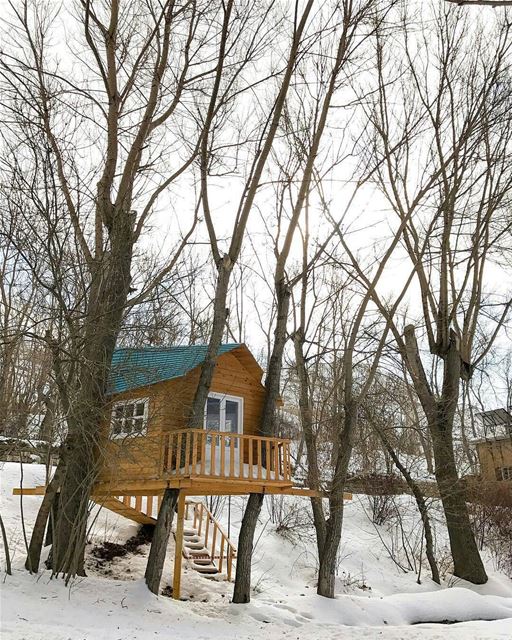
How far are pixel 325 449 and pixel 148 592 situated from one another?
11316 mm

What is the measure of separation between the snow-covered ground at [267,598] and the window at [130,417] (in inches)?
93.9

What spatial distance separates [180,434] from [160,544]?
182 cm

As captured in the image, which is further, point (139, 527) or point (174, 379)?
point (139, 527)

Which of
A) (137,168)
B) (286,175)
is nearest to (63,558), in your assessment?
(137,168)

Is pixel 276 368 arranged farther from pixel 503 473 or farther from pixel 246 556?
pixel 503 473

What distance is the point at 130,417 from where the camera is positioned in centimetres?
923

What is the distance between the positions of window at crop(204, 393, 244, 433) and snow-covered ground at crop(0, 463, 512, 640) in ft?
9.94

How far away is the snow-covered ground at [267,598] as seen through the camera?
7398mm

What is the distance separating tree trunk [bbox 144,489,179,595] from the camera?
895cm

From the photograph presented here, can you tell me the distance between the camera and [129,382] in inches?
362

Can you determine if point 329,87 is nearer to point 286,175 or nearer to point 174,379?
point 286,175

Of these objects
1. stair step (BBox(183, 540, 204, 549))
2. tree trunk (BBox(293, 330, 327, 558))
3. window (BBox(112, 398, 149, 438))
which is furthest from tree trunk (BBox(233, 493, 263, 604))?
stair step (BBox(183, 540, 204, 549))

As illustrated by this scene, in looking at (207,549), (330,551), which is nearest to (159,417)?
(330,551)

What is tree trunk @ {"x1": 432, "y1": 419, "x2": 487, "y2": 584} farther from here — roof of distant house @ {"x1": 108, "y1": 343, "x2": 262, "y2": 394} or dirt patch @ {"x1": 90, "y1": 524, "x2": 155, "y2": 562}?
dirt patch @ {"x1": 90, "y1": 524, "x2": 155, "y2": 562}
